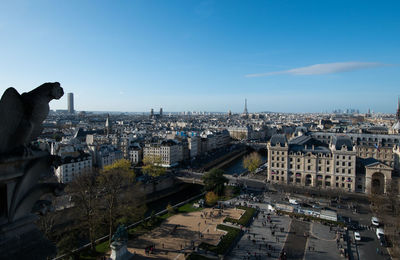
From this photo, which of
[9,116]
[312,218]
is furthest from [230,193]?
[9,116]

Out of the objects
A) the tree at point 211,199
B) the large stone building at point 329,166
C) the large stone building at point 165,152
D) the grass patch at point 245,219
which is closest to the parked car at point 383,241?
the grass patch at point 245,219

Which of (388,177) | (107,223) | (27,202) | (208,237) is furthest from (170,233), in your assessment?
(388,177)

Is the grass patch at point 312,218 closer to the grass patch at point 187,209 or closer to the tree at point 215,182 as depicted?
the tree at point 215,182

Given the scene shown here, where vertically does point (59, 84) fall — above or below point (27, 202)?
above

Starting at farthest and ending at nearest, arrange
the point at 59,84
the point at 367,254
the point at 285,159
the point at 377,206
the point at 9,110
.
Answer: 1. the point at 285,159
2. the point at 377,206
3. the point at 367,254
4. the point at 59,84
5. the point at 9,110

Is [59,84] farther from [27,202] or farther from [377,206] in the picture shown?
[377,206]

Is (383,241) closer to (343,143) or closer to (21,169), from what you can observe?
(343,143)
